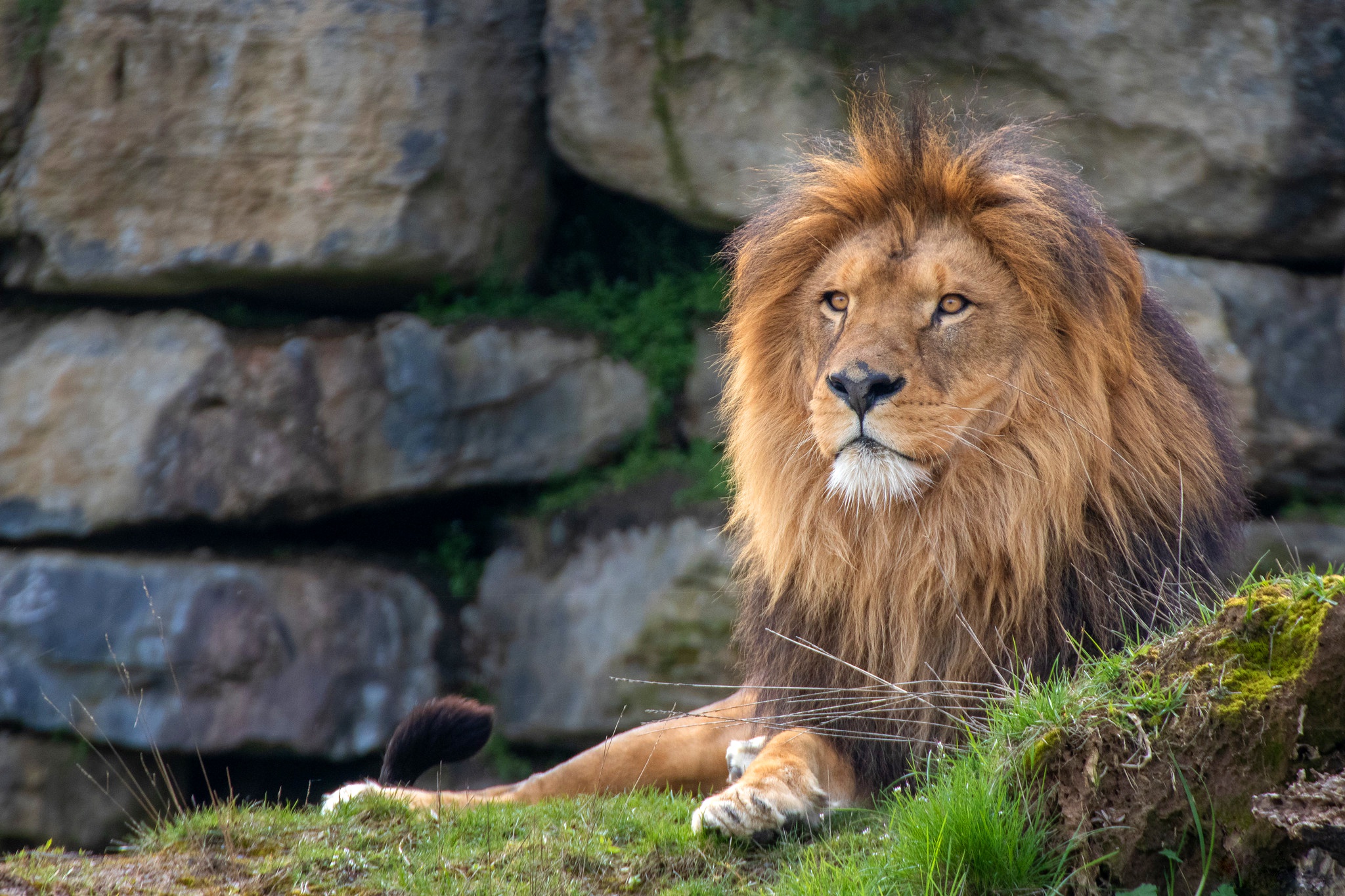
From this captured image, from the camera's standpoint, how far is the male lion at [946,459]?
265 centimetres

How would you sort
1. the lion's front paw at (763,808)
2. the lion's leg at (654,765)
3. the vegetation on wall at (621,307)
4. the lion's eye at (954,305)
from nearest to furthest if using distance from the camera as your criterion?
the lion's front paw at (763,808) < the lion's eye at (954,305) < the lion's leg at (654,765) < the vegetation on wall at (621,307)

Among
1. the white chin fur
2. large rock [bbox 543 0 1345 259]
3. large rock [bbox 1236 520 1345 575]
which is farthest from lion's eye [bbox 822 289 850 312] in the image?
large rock [bbox 1236 520 1345 575]

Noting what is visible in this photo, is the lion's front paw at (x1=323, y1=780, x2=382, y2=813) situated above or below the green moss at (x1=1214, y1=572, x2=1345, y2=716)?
below

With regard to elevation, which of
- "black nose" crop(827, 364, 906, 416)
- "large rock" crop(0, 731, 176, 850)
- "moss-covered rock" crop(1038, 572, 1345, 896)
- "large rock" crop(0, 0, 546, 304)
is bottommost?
"large rock" crop(0, 731, 176, 850)

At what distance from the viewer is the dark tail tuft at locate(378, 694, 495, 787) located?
325 cm

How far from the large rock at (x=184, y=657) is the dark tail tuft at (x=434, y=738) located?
2.67 meters

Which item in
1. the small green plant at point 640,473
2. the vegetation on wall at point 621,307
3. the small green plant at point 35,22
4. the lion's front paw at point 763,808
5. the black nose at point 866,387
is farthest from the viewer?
the vegetation on wall at point 621,307

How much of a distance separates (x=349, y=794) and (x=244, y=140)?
3751 mm

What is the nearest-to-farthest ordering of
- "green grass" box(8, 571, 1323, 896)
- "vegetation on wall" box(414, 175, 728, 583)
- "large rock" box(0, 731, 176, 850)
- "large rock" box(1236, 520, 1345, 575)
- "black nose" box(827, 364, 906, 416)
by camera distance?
1. "green grass" box(8, 571, 1323, 896)
2. "black nose" box(827, 364, 906, 416)
3. "large rock" box(1236, 520, 1345, 575)
4. "large rock" box(0, 731, 176, 850)
5. "vegetation on wall" box(414, 175, 728, 583)

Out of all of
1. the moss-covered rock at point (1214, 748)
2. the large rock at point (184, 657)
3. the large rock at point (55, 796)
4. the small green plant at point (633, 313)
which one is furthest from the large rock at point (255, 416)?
the moss-covered rock at point (1214, 748)

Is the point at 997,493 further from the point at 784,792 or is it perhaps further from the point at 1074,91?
the point at 1074,91

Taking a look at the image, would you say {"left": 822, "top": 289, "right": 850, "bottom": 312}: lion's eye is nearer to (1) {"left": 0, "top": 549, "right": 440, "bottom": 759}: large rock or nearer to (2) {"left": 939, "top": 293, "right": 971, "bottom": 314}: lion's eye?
(2) {"left": 939, "top": 293, "right": 971, "bottom": 314}: lion's eye

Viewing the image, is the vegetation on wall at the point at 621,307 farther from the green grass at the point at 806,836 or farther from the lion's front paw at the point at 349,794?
the green grass at the point at 806,836

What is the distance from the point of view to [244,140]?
5707 millimetres
